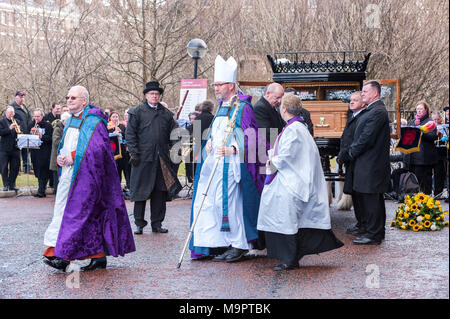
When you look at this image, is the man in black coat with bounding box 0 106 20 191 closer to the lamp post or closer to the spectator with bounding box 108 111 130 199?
the spectator with bounding box 108 111 130 199

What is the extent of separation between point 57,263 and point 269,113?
345 cm

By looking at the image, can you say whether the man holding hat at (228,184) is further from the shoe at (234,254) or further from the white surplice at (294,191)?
the white surplice at (294,191)

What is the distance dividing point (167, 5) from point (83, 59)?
14.1 ft

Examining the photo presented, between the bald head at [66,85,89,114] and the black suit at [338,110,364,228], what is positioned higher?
the bald head at [66,85,89,114]

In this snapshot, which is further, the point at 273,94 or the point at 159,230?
the point at 159,230

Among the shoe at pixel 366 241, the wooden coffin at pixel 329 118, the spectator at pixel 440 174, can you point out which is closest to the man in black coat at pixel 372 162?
the shoe at pixel 366 241

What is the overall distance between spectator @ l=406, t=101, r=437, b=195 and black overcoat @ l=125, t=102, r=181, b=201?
6.85 m

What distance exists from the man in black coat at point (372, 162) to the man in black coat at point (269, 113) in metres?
1.15

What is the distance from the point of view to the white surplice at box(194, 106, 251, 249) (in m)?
8.70

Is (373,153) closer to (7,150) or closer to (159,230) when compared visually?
(159,230)

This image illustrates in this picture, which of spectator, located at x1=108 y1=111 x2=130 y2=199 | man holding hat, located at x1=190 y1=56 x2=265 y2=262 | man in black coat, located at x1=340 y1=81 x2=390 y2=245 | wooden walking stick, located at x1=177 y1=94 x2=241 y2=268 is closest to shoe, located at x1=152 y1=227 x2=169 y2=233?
man holding hat, located at x1=190 y1=56 x2=265 y2=262

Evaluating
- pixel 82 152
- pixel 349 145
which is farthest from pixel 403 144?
pixel 82 152

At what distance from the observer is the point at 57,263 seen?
8000 mm

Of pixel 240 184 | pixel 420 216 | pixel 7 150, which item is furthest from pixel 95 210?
pixel 7 150
